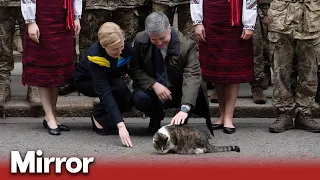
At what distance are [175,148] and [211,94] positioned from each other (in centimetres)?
180

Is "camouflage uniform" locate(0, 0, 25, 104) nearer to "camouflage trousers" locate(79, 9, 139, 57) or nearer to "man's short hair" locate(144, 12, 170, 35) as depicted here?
"camouflage trousers" locate(79, 9, 139, 57)

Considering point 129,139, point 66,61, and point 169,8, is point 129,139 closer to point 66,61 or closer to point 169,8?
point 66,61

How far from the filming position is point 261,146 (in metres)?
6.93

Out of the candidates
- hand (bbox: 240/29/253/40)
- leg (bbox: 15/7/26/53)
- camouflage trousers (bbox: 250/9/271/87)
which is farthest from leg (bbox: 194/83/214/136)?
leg (bbox: 15/7/26/53)

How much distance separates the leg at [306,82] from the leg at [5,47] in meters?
2.65

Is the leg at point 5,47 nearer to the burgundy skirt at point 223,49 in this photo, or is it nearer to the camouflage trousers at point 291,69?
the burgundy skirt at point 223,49

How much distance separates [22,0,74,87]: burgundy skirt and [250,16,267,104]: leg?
1767 millimetres

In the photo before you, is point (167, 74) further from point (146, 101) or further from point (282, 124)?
point (282, 124)

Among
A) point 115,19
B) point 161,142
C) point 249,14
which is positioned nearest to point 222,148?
point 161,142

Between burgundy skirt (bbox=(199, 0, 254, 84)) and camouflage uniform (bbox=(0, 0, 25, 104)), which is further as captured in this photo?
camouflage uniform (bbox=(0, 0, 25, 104))

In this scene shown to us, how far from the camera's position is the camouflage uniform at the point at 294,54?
7223 mm

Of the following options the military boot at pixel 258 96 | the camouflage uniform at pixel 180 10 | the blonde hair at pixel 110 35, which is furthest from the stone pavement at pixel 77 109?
the blonde hair at pixel 110 35

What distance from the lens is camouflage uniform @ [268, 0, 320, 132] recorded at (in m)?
7.22

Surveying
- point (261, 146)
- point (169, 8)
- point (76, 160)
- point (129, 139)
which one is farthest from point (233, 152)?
point (169, 8)
